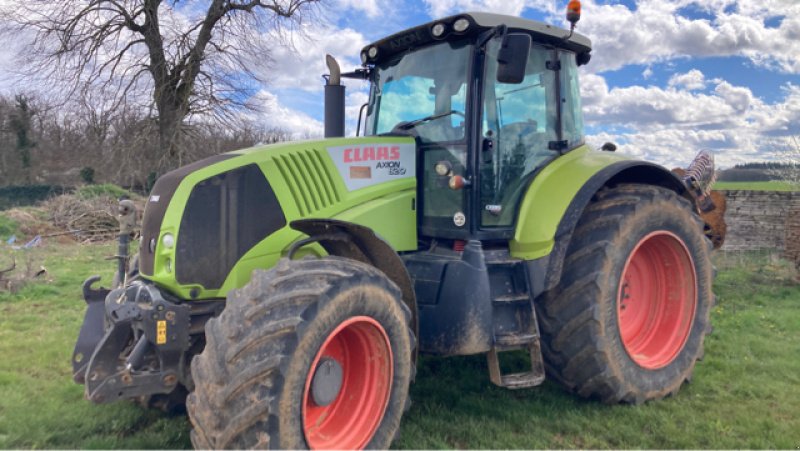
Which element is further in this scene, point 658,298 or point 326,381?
point 658,298

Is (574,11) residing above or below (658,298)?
above

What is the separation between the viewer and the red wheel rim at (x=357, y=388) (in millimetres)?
3051

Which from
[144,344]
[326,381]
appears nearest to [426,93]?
[326,381]

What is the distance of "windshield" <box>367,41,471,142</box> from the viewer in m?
3.94

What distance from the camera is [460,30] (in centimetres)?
380

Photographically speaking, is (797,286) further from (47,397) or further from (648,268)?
(47,397)

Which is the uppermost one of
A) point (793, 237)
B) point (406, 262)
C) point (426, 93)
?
point (426, 93)

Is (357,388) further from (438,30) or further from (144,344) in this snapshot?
(438,30)

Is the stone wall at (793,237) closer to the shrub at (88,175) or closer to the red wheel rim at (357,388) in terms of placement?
the red wheel rim at (357,388)

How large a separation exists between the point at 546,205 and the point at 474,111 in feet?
2.64

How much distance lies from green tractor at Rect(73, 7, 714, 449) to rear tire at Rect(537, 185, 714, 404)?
0.05 ft

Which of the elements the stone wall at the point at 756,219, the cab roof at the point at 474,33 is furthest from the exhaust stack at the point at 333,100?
the stone wall at the point at 756,219

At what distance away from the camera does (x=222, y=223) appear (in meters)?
3.31

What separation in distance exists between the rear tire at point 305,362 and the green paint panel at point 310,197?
527mm
